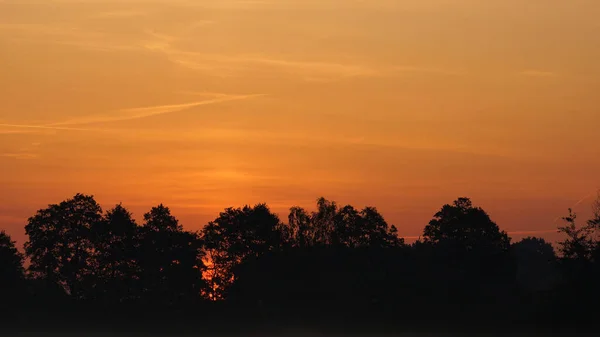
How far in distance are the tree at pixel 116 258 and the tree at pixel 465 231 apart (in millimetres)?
36716

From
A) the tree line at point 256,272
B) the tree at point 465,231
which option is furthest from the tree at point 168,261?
the tree at point 465,231

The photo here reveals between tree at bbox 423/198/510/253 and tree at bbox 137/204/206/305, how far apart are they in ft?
97.0

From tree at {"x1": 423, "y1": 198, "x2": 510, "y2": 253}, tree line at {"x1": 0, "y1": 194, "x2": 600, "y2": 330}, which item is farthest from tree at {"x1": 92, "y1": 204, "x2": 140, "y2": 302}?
tree at {"x1": 423, "y1": 198, "x2": 510, "y2": 253}

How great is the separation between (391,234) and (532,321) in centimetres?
2722

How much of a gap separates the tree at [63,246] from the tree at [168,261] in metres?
6.15

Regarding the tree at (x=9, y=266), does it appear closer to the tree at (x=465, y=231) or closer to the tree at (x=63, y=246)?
the tree at (x=63, y=246)

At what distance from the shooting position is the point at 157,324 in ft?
379

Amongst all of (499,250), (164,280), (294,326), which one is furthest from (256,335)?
(499,250)

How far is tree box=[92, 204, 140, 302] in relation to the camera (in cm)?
11906

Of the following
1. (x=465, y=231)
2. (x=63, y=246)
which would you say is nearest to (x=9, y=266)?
(x=63, y=246)

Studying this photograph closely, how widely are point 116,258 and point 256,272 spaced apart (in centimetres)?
1628

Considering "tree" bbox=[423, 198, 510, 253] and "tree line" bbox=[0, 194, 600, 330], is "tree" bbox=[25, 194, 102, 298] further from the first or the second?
"tree" bbox=[423, 198, 510, 253]

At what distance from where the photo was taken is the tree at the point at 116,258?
119062 millimetres

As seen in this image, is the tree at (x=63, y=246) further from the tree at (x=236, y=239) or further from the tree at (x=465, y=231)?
the tree at (x=465, y=231)
